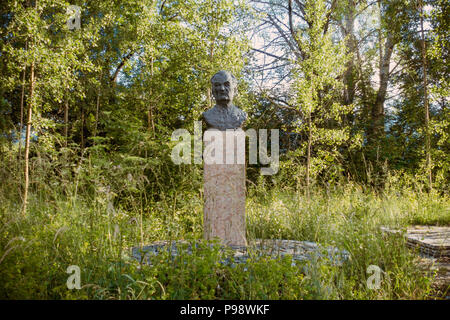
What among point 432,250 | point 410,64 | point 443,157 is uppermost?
point 410,64

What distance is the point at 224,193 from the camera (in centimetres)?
401

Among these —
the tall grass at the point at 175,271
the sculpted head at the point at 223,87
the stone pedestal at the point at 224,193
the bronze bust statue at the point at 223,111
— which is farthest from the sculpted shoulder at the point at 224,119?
the tall grass at the point at 175,271

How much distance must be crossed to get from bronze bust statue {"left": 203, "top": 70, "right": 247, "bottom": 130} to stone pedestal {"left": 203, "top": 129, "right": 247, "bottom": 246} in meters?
0.26

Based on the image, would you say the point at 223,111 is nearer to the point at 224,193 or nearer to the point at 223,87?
Answer: the point at 223,87

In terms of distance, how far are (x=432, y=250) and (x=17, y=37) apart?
20.9 feet

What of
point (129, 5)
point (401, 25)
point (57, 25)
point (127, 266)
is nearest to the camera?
point (127, 266)

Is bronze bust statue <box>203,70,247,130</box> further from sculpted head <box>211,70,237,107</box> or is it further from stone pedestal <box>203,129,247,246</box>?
stone pedestal <box>203,129,247,246</box>

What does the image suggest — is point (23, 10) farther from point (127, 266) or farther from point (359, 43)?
point (359, 43)

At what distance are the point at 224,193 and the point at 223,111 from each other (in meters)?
0.99

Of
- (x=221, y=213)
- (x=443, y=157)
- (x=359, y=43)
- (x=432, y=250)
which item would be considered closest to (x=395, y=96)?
(x=359, y=43)

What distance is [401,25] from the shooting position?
832cm

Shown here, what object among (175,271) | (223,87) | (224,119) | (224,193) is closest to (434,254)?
(224,193)

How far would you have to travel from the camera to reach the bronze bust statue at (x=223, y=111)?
412 cm

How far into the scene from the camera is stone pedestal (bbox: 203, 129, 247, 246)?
13.1 feet
